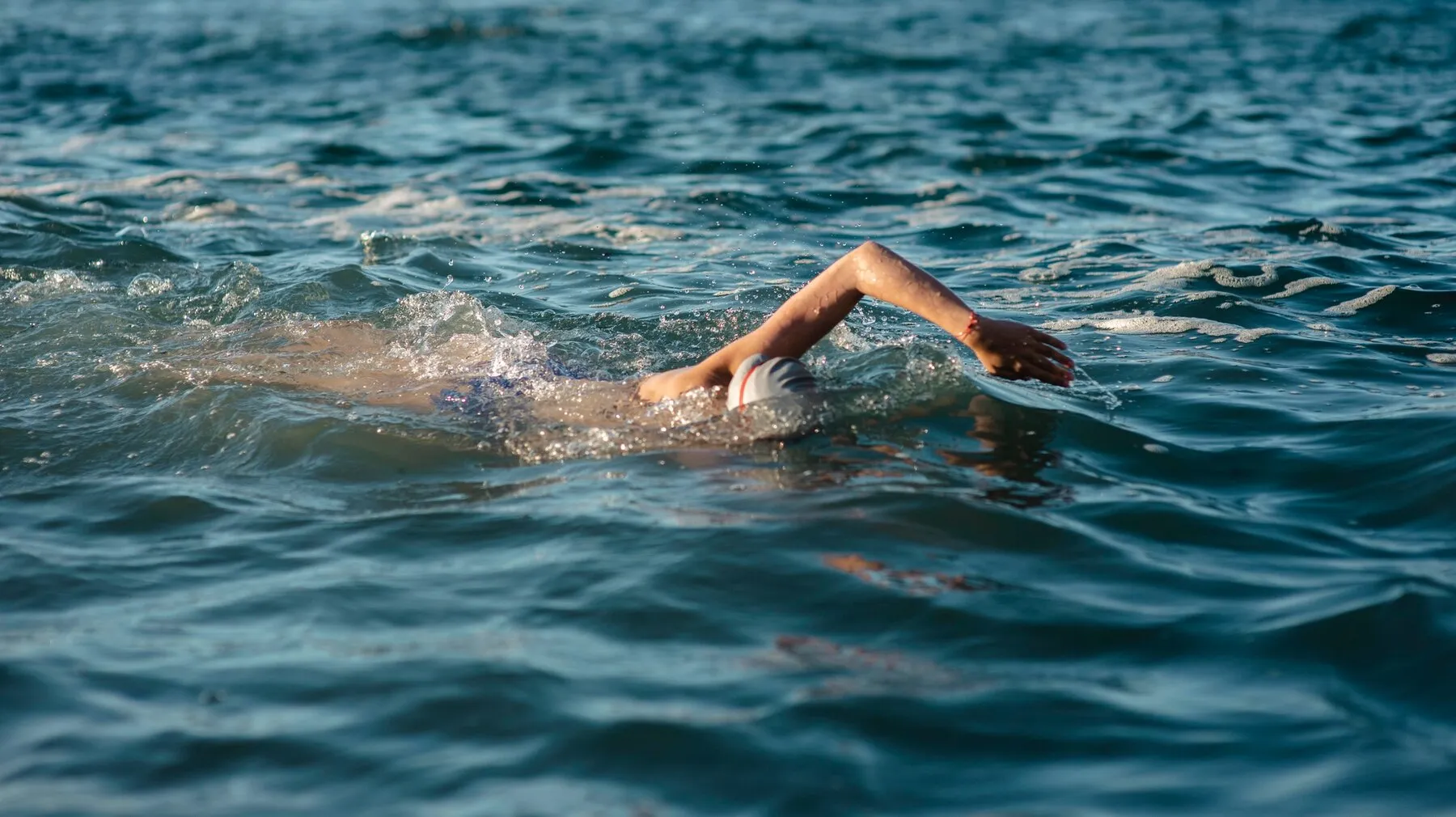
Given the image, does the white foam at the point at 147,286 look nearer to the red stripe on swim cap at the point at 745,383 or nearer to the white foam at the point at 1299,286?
the red stripe on swim cap at the point at 745,383

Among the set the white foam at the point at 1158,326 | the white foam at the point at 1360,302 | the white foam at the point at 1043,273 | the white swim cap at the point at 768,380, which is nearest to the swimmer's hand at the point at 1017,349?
the white swim cap at the point at 768,380

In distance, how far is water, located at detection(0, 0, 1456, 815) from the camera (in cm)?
346

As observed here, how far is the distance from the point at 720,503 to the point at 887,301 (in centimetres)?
118

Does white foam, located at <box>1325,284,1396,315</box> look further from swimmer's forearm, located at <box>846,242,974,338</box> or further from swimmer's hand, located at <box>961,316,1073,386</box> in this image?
swimmer's forearm, located at <box>846,242,974,338</box>

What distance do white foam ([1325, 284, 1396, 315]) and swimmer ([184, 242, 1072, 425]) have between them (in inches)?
107

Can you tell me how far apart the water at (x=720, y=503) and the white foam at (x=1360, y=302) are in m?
0.06

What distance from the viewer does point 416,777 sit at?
3.38 m

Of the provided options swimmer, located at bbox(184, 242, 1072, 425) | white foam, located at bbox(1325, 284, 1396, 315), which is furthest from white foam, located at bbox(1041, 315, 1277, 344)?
swimmer, located at bbox(184, 242, 1072, 425)

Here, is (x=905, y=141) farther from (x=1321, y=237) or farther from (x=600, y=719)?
(x=600, y=719)

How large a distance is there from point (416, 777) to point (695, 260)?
6592mm

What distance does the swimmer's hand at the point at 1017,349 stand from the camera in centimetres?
512

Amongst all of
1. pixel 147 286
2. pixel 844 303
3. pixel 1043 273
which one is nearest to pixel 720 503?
pixel 844 303

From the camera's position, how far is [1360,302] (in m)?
7.86

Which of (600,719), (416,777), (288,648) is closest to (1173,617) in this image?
(600,719)
